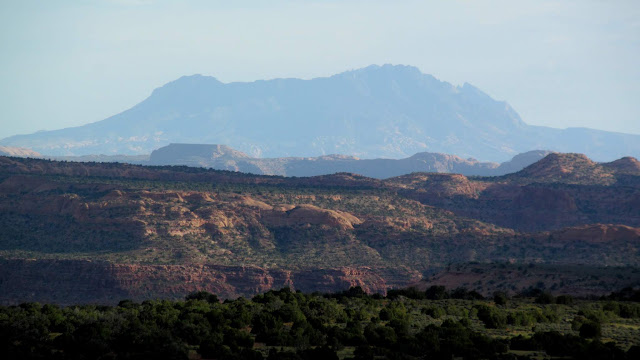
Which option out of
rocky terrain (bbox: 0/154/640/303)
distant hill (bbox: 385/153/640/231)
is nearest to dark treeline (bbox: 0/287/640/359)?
rocky terrain (bbox: 0/154/640/303)

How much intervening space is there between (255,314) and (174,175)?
86.0 m

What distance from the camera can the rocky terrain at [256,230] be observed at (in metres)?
87.1

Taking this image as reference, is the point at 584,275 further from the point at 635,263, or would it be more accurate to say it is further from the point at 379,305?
the point at 379,305

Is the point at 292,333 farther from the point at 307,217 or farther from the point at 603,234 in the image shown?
the point at 307,217

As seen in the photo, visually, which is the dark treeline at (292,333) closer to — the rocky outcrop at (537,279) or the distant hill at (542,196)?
the rocky outcrop at (537,279)

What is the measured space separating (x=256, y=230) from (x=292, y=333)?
67000 millimetres

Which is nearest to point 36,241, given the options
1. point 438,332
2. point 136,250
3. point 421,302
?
point 136,250

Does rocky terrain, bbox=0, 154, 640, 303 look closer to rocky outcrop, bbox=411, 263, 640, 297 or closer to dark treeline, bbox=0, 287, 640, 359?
rocky outcrop, bbox=411, 263, 640, 297

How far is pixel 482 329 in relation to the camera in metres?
43.1

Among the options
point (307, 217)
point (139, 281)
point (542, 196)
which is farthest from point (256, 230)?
point (542, 196)

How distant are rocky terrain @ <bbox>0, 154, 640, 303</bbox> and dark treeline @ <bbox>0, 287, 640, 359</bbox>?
33914mm

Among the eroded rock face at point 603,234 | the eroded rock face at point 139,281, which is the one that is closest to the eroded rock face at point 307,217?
the eroded rock face at point 139,281

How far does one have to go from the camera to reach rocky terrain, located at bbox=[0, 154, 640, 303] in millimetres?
87062

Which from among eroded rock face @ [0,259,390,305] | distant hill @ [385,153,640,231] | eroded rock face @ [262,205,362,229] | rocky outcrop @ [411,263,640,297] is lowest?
eroded rock face @ [0,259,390,305]
